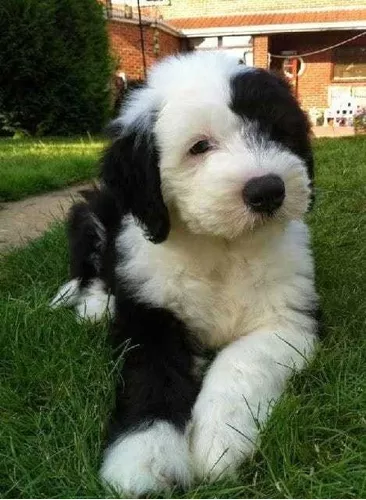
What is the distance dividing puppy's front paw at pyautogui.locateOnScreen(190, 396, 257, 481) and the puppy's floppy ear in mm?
647

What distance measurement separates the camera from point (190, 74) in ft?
7.23

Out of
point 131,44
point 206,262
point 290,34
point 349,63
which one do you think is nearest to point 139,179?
point 206,262

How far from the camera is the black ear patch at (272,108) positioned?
2.10 m

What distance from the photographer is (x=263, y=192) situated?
1.89 meters

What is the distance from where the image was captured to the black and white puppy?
1.78 meters

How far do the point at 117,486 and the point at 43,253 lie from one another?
7.53 feet

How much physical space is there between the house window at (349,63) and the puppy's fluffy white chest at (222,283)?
1954 centimetres

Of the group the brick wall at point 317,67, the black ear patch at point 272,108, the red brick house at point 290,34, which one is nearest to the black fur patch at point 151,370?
the black ear patch at point 272,108

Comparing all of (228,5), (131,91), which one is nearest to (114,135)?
(131,91)

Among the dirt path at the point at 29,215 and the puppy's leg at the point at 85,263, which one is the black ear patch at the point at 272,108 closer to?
the puppy's leg at the point at 85,263

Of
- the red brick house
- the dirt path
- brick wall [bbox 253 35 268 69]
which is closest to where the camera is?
the dirt path

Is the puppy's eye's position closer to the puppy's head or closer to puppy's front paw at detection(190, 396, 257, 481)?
the puppy's head

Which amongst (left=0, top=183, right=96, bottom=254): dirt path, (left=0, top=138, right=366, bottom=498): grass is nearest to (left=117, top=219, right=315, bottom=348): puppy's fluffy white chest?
(left=0, top=138, right=366, bottom=498): grass

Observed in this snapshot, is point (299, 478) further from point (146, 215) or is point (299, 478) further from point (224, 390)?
point (146, 215)
